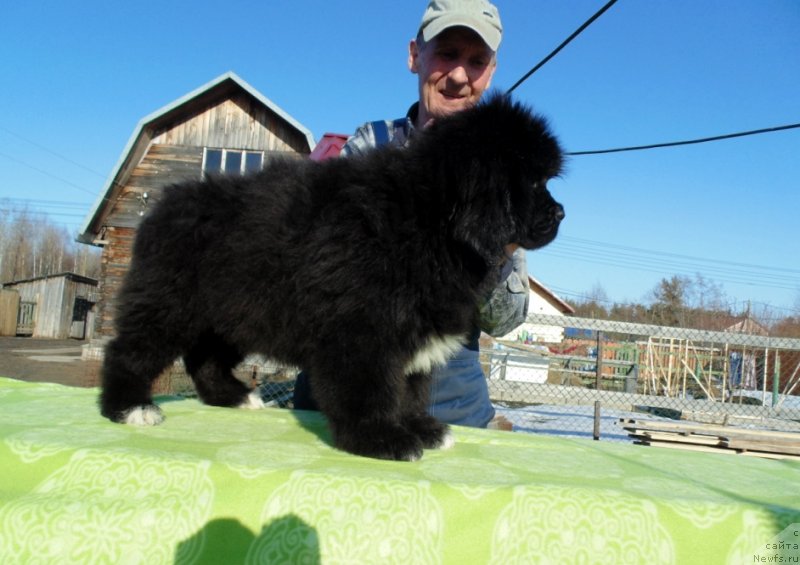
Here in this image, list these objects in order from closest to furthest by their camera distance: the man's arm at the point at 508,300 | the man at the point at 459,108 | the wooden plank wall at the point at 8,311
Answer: the man's arm at the point at 508,300, the man at the point at 459,108, the wooden plank wall at the point at 8,311

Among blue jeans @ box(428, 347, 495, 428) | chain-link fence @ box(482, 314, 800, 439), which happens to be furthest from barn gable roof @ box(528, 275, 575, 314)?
blue jeans @ box(428, 347, 495, 428)

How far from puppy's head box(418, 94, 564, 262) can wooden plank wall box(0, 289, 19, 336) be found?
38291 millimetres

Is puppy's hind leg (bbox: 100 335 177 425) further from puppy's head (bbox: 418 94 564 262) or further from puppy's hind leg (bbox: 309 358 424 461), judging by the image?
puppy's head (bbox: 418 94 564 262)

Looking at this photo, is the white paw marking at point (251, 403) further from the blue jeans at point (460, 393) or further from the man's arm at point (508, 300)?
the man's arm at point (508, 300)

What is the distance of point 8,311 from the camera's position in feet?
107

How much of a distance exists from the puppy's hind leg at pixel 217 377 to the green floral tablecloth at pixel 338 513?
3.95ft

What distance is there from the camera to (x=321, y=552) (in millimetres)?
1309

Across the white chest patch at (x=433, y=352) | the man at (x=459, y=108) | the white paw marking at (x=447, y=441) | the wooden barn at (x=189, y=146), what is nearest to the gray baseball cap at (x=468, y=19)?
the man at (x=459, y=108)

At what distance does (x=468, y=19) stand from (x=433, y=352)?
5.75ft

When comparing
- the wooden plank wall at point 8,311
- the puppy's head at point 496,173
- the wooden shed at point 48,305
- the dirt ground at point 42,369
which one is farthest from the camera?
the wooden shed at point 48,305

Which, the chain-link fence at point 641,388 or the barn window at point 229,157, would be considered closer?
the chain-link fence at point 641,388

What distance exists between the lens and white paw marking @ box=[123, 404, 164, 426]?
218 centimetres

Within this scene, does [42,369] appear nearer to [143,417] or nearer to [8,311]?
[143,417]

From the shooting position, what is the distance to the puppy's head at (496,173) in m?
2.06
